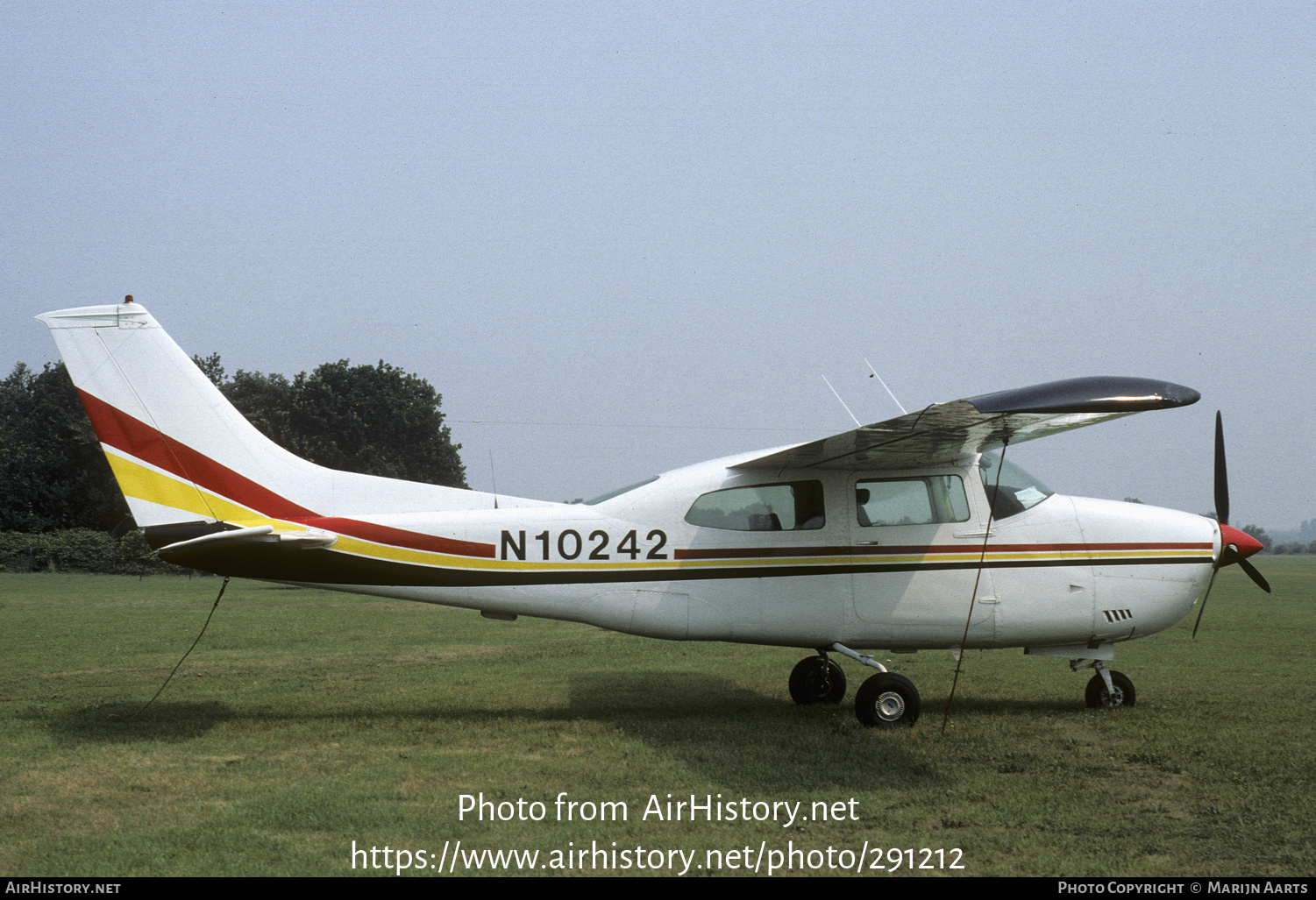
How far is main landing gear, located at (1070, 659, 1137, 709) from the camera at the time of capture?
8.80 m

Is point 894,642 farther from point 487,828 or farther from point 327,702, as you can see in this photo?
point 327,702

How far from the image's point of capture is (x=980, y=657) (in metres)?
12.4

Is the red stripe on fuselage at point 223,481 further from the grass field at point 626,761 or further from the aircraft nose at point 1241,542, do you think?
the aircraft nose at point 1241,542

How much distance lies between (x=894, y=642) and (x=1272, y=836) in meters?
3.54

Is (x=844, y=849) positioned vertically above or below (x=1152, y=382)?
below

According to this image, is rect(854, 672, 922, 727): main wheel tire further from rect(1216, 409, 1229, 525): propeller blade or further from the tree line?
the tree line

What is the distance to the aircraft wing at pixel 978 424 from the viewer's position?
6082 millimetres

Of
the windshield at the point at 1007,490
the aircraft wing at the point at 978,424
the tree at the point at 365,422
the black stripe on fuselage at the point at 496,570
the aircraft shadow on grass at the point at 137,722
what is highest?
the tree at the point at 365,422

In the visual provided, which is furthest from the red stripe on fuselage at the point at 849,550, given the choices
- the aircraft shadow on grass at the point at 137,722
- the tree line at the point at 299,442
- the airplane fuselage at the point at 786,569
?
the tree line at the point at 299,442

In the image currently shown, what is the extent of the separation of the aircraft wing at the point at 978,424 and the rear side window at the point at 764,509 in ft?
0.71

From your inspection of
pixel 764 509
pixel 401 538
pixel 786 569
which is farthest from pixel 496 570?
pixel 786 569

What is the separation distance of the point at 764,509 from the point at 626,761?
2.65 metres

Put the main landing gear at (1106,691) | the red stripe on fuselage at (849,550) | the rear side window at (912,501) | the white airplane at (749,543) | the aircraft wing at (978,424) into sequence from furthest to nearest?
the main landing gear at (1106,691), the rear side window at (912,501), the red stripe on fuselage at (849,550), the white airplane at (749,543), the aircraft wing at (978,424)
